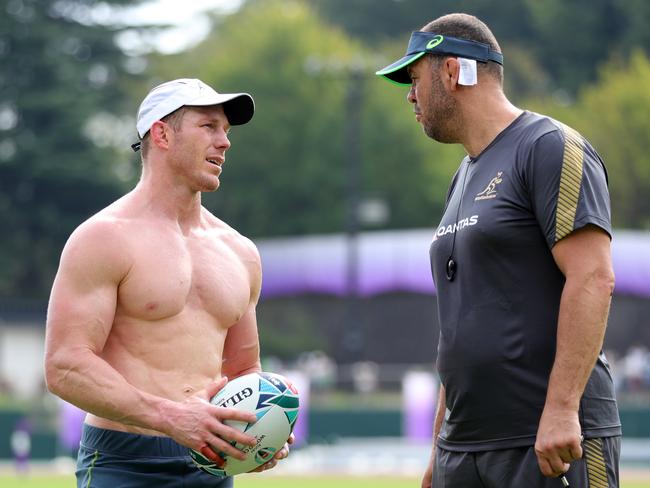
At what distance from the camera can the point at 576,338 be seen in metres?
5.00

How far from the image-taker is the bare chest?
567 centimetres

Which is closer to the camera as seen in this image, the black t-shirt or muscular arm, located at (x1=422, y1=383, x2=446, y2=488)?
the black t-shirt

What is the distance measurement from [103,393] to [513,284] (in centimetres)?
162

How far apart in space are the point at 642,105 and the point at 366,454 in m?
29.2

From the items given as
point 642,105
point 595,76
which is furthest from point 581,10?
point 642,105

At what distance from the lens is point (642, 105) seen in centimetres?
5012

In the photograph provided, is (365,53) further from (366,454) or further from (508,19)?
(366,454)

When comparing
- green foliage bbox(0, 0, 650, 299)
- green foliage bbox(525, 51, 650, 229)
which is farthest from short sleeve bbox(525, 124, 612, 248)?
green foliage bbox(0, 0, 650, 299)

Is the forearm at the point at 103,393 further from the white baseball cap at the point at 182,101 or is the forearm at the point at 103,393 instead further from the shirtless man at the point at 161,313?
the white baseball cap at the point at 182,101

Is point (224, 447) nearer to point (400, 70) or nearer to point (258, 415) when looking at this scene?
point (258, 415)

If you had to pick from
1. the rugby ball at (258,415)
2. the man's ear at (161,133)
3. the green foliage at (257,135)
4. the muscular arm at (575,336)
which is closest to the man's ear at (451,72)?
the muscular arm at (575,336)

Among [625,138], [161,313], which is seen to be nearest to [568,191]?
[161,313]

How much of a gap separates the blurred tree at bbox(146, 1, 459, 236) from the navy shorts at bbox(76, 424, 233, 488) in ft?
152

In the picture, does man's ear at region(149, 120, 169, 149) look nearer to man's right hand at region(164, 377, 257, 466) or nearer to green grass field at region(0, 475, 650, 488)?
man's right hand at region(164, 377, 257, 466)
